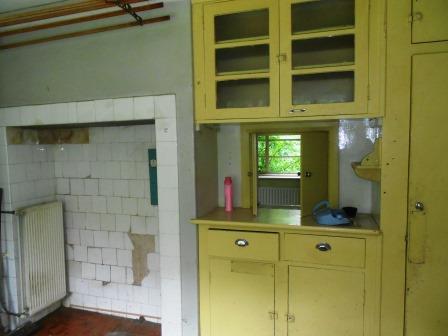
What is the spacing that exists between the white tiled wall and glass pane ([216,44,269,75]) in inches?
30.4

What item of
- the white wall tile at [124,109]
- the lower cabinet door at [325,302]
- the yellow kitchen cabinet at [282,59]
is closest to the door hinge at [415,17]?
the yellow kitchen cabinet at [282,59]

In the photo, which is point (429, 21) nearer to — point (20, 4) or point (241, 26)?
point (241, 26)

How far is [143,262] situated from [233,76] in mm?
1624

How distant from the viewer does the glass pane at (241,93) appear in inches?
71.7

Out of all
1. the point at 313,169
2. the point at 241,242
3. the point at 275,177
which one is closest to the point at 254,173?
the point at 275,177

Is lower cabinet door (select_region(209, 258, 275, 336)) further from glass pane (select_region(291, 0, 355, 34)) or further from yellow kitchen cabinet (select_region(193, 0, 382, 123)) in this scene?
glass pane (select_region(291, 0, 355, 34))

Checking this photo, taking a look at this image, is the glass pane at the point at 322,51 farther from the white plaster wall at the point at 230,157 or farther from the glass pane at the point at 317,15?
the white plaster wall at the point at 230,157

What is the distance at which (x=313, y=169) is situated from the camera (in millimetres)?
1942

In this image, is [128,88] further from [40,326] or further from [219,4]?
[40,326]

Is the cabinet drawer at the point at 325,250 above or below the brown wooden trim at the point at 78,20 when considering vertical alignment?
below

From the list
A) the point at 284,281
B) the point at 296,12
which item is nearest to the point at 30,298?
the point at 284,281

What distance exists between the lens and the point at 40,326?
95.6 inches

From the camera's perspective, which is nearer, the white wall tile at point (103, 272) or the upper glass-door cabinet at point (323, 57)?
the upper glass-door cabinet at point (323, 57)

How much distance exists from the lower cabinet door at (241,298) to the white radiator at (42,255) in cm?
144
